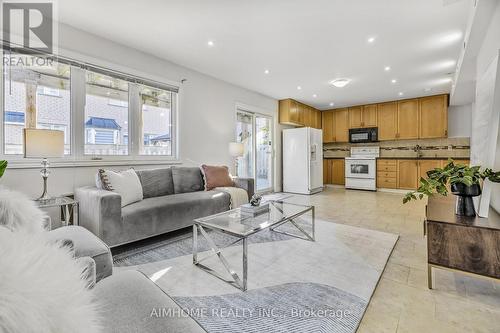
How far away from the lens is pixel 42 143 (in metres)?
2.20

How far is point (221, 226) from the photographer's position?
197 centimetres

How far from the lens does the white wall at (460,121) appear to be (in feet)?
19.0

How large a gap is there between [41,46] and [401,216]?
525cm

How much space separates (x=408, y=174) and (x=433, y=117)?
59.4 inches

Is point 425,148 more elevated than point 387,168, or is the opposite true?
point 425,148

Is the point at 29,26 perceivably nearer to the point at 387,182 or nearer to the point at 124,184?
the point at 124,184

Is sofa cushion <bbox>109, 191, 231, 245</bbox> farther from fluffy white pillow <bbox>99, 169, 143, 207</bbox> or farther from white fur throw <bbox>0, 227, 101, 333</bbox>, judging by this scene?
white fur throw <bbox>0, 227, 101, 333</bbox>

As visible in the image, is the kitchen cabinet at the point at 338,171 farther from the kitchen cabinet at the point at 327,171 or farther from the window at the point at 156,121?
the window at the point at 156,121

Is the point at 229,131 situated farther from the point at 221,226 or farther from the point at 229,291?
the point at 229,291

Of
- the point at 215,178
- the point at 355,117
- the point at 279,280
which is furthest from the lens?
the point at 355,117

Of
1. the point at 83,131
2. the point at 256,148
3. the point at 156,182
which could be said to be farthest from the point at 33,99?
the point at 256,148

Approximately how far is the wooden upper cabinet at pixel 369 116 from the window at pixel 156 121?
5.52 meters

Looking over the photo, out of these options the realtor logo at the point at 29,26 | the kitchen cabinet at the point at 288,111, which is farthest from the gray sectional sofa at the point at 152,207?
the kitchen cabinet at the point at 288,111

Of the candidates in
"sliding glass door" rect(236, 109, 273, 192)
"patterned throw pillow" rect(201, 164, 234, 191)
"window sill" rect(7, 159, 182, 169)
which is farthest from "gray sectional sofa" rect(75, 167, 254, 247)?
"sliding glass door" rect(236, 109, 273, 192)
